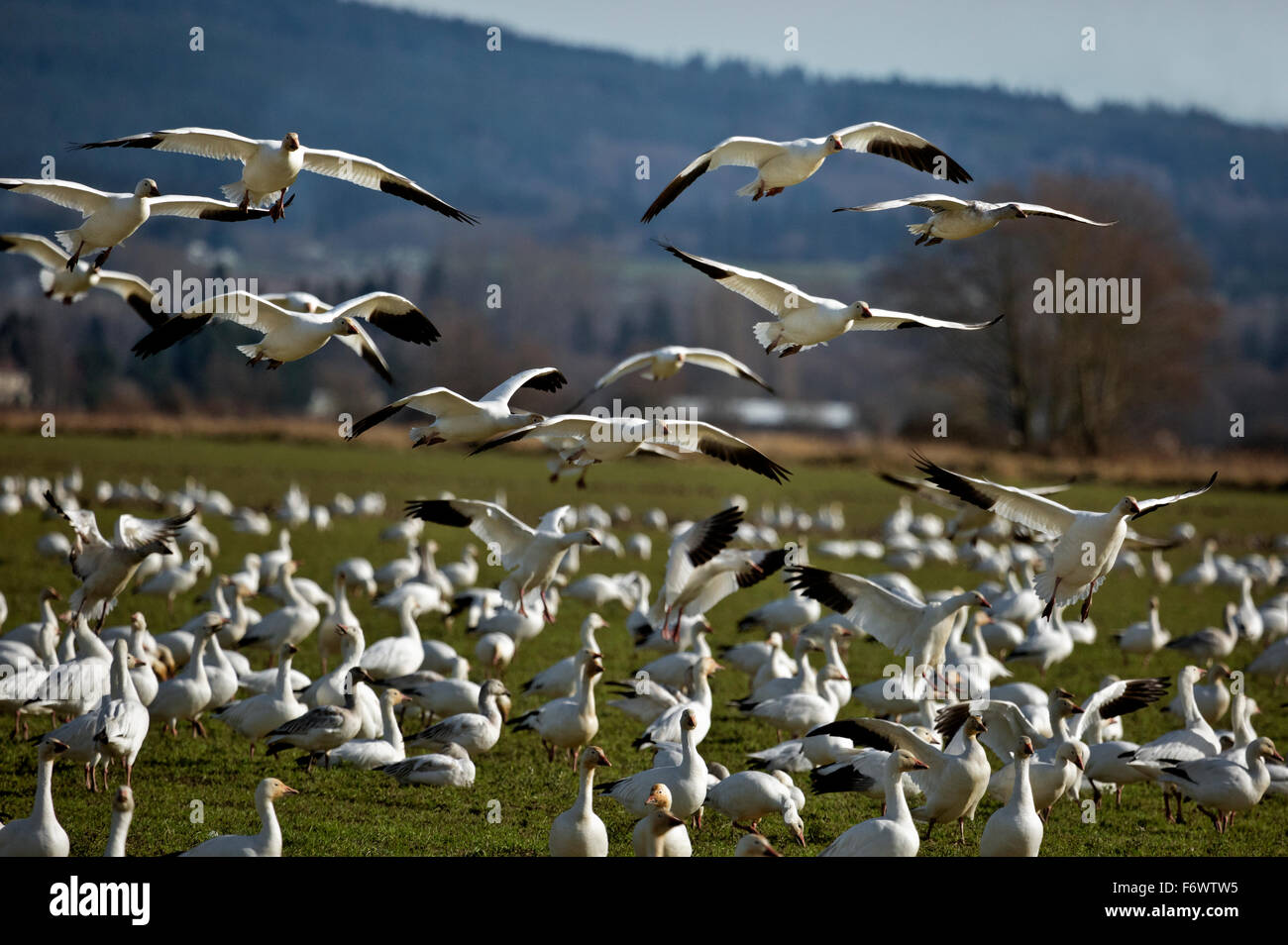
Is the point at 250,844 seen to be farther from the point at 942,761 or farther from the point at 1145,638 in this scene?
the point at 1145,638

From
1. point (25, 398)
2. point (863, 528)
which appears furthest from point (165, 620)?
point (25, 398)

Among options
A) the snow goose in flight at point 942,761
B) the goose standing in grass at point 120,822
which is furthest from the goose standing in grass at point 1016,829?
the goose standing in grass at point 120,822

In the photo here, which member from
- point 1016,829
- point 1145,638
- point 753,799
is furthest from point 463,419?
point 1145,638

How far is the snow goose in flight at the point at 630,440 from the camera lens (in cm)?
709

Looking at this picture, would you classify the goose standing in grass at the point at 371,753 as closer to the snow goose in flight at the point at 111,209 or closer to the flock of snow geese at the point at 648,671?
the flock of snow geese at the point at 648,671

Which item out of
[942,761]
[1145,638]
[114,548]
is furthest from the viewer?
[1145,638]

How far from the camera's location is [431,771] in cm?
723

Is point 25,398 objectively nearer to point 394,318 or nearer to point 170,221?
point 394,318

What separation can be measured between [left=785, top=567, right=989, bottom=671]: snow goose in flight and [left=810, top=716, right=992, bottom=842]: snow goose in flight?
3.48ft

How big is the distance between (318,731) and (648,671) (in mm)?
3038

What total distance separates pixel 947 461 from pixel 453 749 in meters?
26.4

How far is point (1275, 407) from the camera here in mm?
78375

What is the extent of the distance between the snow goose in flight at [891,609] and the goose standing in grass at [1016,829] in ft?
4.90
